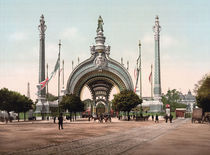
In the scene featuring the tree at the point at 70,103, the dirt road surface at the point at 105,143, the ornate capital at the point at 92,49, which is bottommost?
the dirt road surface at the point at 105,143

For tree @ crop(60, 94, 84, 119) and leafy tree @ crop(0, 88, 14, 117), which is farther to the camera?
tree @ crop(60, 94, 84, 119)

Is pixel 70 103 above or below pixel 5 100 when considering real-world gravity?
below

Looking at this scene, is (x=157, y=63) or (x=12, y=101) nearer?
(x=12, y=101)

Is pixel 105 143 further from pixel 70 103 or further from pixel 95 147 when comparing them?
pixel 70 103

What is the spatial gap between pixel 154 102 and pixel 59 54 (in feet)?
95.9

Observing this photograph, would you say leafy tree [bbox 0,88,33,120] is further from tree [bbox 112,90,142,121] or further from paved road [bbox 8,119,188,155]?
paved road [bbox 8,119,188,155]

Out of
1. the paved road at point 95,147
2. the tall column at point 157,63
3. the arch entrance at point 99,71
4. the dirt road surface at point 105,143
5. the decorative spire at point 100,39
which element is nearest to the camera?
the paved road at point 95,147

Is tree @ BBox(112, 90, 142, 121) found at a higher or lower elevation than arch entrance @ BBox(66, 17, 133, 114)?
lower

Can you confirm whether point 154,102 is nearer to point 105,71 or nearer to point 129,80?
point 129,80

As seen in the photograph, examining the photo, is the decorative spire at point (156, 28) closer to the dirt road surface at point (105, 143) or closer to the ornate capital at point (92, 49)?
the ornate capital at point (92, 49)

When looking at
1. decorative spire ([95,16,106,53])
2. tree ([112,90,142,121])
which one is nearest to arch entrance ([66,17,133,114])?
decorative spire ([95,16,106,53])

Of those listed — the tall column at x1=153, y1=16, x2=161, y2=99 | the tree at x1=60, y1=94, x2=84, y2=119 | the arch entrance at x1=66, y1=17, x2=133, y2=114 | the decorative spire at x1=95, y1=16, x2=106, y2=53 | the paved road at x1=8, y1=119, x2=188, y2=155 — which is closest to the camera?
the paved road at x1=8, y1=119, x2=188, y2=155

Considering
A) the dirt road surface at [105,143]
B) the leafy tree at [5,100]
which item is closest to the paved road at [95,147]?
the dirt road surface at [105,143]

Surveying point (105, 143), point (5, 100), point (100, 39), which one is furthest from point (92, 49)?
point (105, 143)
